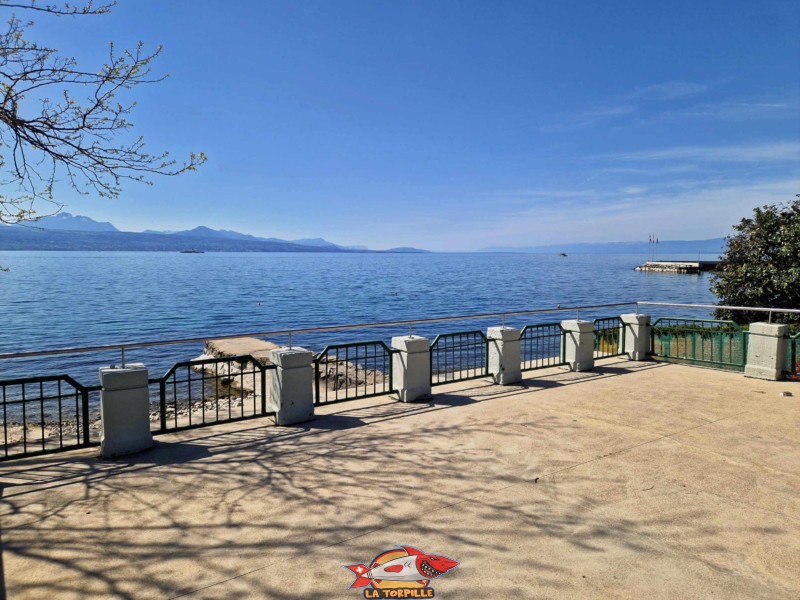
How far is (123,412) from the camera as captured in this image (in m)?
6.76

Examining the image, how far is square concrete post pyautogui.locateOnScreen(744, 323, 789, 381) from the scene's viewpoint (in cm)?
1069

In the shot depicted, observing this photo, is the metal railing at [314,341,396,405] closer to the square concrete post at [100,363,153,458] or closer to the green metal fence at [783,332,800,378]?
the square concrete post at [100,363,153,458]

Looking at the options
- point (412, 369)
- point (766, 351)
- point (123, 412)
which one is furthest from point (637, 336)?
point (123, 412)

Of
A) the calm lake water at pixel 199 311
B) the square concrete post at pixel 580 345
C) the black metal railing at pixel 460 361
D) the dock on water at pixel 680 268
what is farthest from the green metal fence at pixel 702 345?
the dock on water at pixel 680 268

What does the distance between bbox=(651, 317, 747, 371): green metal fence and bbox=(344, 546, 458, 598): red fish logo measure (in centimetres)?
958

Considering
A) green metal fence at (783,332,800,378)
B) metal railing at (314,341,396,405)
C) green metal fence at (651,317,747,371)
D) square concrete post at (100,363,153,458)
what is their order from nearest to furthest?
square concrete post at (100,363,153,458) < metal railing at (314,341,396,405) < green metal fence at (783,332,800,378) < green metal fence at (651,317,747,371)

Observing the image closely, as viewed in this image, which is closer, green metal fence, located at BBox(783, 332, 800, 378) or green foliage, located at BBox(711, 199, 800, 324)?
green metal fence, located at BBox(783, 332, 800, 378)

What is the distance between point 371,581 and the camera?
392 cm

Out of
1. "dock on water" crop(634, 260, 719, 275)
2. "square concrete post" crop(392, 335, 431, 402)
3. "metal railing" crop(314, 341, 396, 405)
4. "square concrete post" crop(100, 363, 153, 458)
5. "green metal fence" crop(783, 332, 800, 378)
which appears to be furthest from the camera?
"dock on water" crop(634, 260, 719, 275)

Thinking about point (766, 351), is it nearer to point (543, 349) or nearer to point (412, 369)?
point (543, 349)

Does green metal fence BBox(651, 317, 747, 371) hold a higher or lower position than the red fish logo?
higher

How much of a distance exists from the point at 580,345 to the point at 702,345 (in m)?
3.32

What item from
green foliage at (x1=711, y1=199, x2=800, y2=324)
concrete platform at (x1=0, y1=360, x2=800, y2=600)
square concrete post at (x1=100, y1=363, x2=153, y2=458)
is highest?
green foliage at (x1=711, y1=199, x2=800, y2=324)

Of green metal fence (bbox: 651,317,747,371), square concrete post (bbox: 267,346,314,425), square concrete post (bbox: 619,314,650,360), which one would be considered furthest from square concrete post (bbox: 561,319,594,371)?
square concrete post (bbox: 267,346,314,425)
